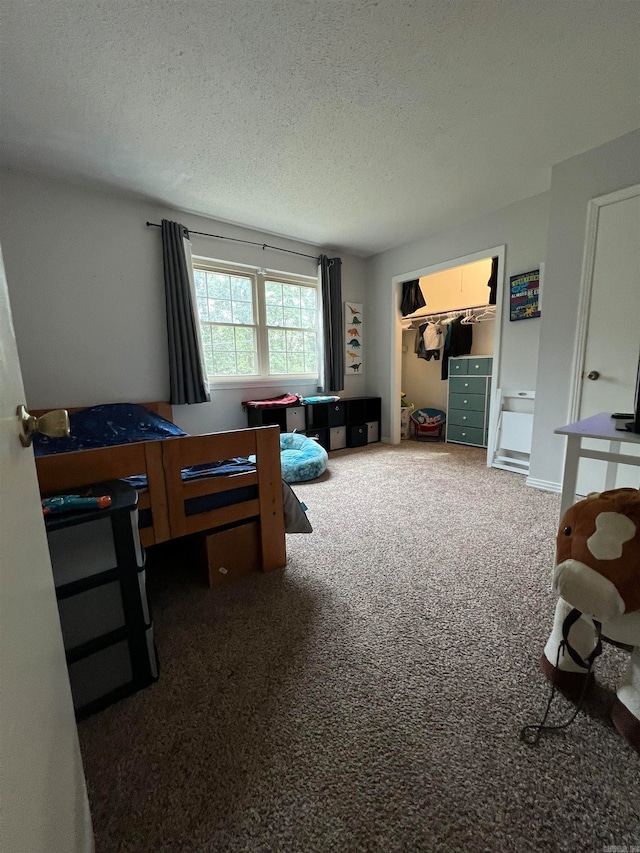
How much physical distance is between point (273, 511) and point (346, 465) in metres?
1.95

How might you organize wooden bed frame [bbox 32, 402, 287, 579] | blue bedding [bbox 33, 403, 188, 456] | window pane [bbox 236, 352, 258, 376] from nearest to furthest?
wooden bed frame [bbox 32, 402, 287, 579] < blue bedding [bbox 33, 403, 188, 456] < window pane [bbox 236, 352, 258, 376]

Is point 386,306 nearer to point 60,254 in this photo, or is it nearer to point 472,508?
point 472,508

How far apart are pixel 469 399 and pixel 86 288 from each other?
4.21m

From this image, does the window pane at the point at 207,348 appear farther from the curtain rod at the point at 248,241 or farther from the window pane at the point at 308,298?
the window pane at the point at 308,298

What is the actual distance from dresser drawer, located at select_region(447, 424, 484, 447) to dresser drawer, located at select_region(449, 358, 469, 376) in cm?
70

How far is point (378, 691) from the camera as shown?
3.38 ft

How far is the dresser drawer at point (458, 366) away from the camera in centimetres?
434

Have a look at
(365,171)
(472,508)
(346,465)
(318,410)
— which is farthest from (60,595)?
(318,410)

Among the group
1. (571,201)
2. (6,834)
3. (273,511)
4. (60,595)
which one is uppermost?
(571,201)

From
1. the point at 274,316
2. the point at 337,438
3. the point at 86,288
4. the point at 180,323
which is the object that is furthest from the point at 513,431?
the point at 86,288

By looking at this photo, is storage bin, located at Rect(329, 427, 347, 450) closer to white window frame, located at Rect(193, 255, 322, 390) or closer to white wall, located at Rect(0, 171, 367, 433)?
white window frame, located at Rect(193, 255, 322, 390)

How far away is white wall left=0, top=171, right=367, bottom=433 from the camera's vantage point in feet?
8.18

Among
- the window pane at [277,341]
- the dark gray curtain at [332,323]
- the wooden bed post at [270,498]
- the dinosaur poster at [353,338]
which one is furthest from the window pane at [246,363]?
the wooden bed post at [270,498]

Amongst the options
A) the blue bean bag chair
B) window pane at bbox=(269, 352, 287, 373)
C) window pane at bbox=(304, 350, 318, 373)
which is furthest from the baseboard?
window pane at bbox=(269, 352, 287, 373)
